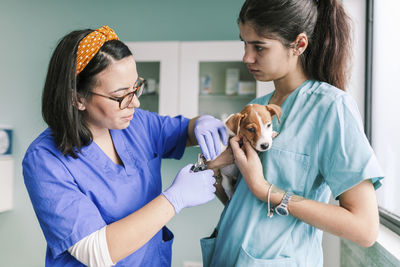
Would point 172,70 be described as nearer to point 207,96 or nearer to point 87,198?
point 207,96

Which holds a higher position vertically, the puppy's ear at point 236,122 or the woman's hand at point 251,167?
the puppy's ear at point 236,122

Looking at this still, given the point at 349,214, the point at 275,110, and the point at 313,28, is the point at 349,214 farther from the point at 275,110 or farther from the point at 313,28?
the point at 313,28

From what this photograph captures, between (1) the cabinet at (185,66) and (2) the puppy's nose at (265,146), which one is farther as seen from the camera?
(1) the cabinet at (185,66)

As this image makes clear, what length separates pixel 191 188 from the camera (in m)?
1.10

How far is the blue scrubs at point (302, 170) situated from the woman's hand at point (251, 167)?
0.04 m

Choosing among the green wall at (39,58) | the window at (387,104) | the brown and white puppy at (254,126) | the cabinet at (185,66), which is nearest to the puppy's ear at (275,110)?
the brown and white puppy at (254,126)

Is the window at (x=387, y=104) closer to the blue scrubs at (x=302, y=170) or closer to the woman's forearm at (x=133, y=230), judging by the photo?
the blue scrubs at (x=302, y=170)

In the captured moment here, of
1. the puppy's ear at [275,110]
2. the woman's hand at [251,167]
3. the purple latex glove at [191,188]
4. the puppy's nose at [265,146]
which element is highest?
the puppy's ear at [275,110]

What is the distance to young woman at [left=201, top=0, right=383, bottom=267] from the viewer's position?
0.83 meters

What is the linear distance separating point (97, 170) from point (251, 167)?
54 centimetres

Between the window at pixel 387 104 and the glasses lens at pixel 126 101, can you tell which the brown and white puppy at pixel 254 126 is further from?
the window at pixel 387 104

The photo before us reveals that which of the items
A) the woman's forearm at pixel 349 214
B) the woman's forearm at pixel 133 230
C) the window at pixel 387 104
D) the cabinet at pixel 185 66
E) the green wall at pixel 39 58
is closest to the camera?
the woman's forearm at pixel 349 214

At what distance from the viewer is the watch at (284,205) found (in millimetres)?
876

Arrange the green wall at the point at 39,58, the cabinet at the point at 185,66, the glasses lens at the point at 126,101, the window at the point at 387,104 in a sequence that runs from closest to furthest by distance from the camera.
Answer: the glasses lens at the point at 126,101
the window at the point at 387,104
the cabinet at the point at 185,66
the green wall at the point at 39,58
